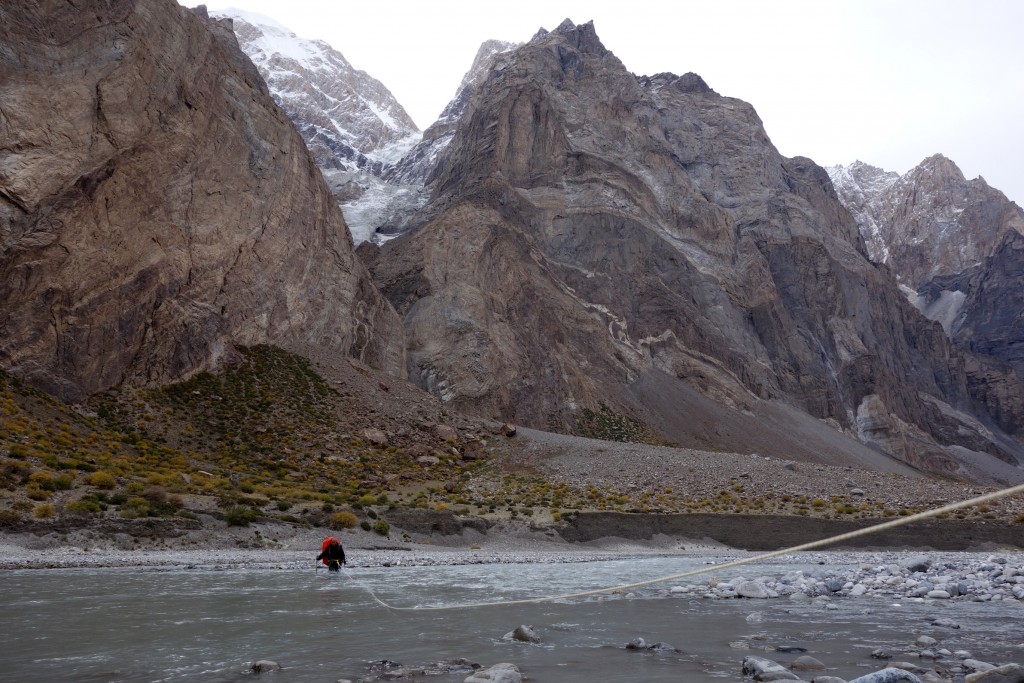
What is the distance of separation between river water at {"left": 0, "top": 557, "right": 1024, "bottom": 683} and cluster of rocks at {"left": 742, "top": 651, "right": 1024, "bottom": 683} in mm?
294

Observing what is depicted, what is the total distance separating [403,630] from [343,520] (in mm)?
19849

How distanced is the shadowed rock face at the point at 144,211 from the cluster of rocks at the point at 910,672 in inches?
1614

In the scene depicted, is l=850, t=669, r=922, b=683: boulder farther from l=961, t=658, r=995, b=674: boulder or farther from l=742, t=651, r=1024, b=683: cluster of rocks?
l=961, t=658, r=995, b=674: boulder

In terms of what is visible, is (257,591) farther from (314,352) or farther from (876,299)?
(876,299)

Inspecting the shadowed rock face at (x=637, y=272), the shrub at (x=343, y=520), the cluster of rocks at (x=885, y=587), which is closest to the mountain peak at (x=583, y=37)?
the shadowed rock face at (x=637, y=272)

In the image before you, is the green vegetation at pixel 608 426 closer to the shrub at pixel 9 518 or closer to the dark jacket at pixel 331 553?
the dark jacket at pixel 331 553

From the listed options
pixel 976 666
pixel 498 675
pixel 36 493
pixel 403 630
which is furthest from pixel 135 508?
pixel 976 666

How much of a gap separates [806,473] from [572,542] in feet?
69.2

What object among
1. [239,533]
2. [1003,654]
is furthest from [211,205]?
[1003,654]

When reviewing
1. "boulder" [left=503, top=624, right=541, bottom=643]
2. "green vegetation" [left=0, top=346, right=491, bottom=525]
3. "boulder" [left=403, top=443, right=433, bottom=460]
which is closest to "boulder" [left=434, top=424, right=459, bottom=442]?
"boulder" [left=403, top=443, right=433, bottom=460]

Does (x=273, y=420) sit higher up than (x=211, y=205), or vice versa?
(x=211, y=205)

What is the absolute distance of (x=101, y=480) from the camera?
2677 centimetres

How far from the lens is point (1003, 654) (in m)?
8.45

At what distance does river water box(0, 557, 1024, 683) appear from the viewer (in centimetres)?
797
